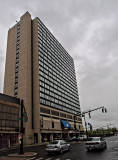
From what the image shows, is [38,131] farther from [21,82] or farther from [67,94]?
[67,94]

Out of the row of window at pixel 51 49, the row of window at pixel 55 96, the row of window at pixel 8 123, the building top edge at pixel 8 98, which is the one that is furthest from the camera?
the row of window at pixel 51 49

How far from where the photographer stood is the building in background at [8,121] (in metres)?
39.2

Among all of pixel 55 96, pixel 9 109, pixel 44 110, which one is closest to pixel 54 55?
pixel 55 96

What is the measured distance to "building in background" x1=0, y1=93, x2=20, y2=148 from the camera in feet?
128

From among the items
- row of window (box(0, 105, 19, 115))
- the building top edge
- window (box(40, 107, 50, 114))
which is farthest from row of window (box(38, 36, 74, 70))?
row of window (box(0, 105, 19, 115))

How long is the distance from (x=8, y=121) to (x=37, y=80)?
2065cm

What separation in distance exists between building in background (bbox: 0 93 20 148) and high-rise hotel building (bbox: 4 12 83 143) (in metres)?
5.12

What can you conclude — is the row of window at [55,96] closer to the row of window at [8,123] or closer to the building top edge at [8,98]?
the building top edge at [8,98]

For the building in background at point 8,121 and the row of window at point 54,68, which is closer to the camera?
the building in background at point 8,121

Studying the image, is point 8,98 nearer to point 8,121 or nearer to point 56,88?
point 8,121

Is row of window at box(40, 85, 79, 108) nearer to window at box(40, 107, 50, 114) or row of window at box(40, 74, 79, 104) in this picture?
row of window at box(40, 74, 79, 104)

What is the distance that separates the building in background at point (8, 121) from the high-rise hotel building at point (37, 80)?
512cm

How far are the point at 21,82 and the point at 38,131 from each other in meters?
19.7

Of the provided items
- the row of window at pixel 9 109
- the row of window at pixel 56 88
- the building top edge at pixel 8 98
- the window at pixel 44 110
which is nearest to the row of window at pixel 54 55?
the row of window at pixel 56 88
